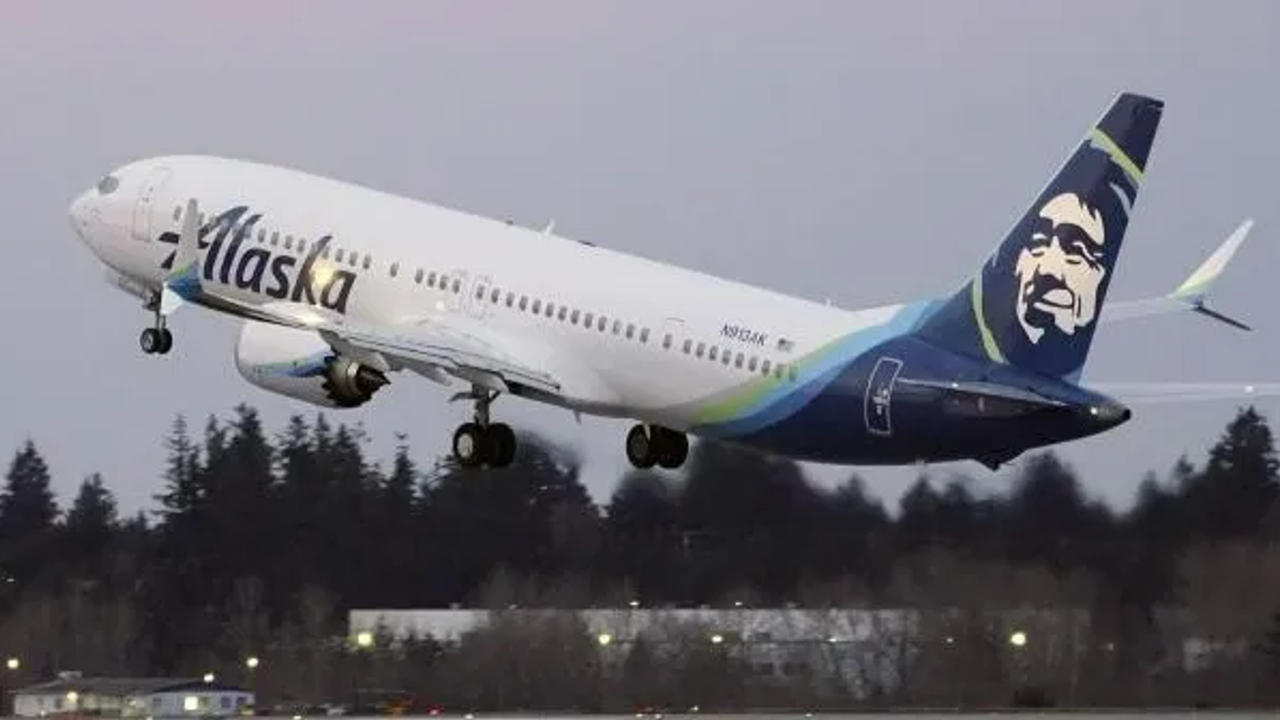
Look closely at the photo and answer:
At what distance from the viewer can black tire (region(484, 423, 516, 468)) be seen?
112m

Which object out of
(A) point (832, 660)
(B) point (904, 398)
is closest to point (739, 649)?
(A) point (832, 660)

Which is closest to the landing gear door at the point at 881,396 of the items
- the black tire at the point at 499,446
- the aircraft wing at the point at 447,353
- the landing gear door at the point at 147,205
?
the aircraft wing at the point at 447,353

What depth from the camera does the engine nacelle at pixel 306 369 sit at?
11156 cm

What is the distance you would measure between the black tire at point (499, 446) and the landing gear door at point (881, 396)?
12.2 m

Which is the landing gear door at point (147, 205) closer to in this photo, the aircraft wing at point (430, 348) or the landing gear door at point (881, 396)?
the aircraft wing at point (430, 348)

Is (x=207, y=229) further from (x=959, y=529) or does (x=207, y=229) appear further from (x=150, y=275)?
(x=959, y=529)

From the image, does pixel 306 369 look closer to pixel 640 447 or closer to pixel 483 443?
pixel 483 443

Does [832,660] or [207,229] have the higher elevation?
[207,229]

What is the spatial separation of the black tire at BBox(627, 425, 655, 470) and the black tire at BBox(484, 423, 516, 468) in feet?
10.4

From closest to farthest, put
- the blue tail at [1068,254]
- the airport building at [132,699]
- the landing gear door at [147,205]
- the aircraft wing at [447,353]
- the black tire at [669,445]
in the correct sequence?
the blue tail at [1068,254] < the aircraft wing at [447,353] < the black tire at [669,445] < the landing gear door at [147,205] < the airport building at [132,699]

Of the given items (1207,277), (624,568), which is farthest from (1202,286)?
(624,568)

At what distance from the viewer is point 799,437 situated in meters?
105

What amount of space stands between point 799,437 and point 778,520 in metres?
29.1

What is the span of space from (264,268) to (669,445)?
10.4 meters
